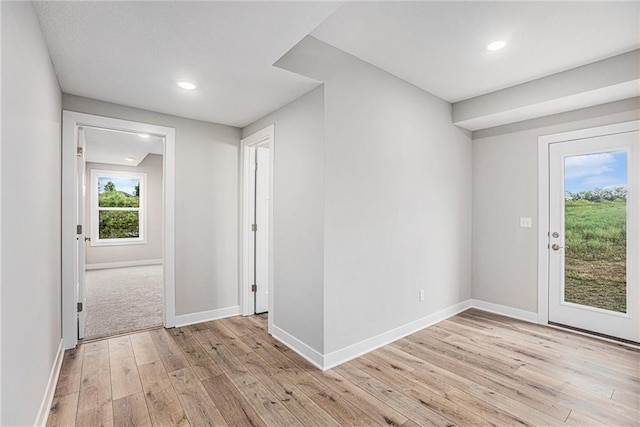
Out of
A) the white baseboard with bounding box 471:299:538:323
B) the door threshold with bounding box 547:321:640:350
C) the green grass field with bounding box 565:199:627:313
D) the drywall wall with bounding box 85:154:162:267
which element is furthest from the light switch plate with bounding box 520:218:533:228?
the drywall wall with bounding box 85:154:162:267

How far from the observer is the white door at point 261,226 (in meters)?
3.99

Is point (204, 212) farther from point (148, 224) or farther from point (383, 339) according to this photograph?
point (148, 224)

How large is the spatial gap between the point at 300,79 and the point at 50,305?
100 inches

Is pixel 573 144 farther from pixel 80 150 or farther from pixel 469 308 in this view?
pixel 80 150

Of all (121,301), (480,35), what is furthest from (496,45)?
(121,301)

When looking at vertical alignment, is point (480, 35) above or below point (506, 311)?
above

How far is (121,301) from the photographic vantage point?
4477 mm

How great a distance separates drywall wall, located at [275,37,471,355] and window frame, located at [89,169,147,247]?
6.82 metres

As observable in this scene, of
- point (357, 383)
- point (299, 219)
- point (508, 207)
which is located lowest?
point (357, 383)

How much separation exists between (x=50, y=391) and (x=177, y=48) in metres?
2.47

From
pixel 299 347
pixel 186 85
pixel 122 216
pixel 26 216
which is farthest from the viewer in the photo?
pixel 122 216

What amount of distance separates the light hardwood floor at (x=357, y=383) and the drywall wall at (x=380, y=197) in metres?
0.41

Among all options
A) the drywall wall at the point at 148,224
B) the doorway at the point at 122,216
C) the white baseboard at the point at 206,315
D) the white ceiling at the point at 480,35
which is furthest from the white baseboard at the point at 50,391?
the drywall wall at the point at 148,224

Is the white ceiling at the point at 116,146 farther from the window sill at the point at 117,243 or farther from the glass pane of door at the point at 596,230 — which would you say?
the glass pane of door at the point at 596,230
